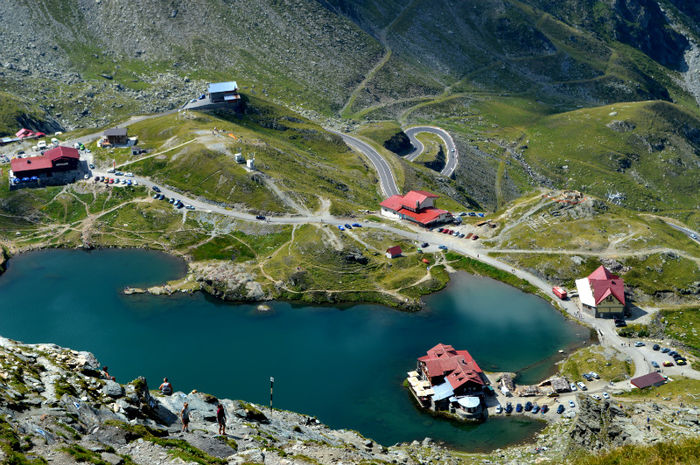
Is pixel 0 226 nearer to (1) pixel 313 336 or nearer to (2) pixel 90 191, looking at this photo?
(2) pixel 90 191

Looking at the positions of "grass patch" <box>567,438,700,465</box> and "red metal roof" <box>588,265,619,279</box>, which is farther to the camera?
"red metal roof" <box>588,265,619,279</box>

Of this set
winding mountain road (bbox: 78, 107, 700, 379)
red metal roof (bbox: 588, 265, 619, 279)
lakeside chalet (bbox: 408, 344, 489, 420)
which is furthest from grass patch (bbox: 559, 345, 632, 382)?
red metal roof (bbox: 588, 265, 619, 279)

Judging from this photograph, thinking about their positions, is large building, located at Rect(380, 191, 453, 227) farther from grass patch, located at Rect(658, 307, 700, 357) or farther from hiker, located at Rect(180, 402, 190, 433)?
hiker, located at Rect(180, 402, 190, 433)

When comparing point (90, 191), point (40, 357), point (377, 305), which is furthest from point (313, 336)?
point (90, 191)

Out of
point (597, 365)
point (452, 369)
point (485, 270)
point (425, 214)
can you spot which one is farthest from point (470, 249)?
point (452, 369)

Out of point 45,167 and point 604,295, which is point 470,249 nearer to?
point 604,295

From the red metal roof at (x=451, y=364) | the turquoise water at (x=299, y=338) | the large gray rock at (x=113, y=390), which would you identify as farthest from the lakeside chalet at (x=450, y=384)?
the large gray rock at (x=113, y=390)
